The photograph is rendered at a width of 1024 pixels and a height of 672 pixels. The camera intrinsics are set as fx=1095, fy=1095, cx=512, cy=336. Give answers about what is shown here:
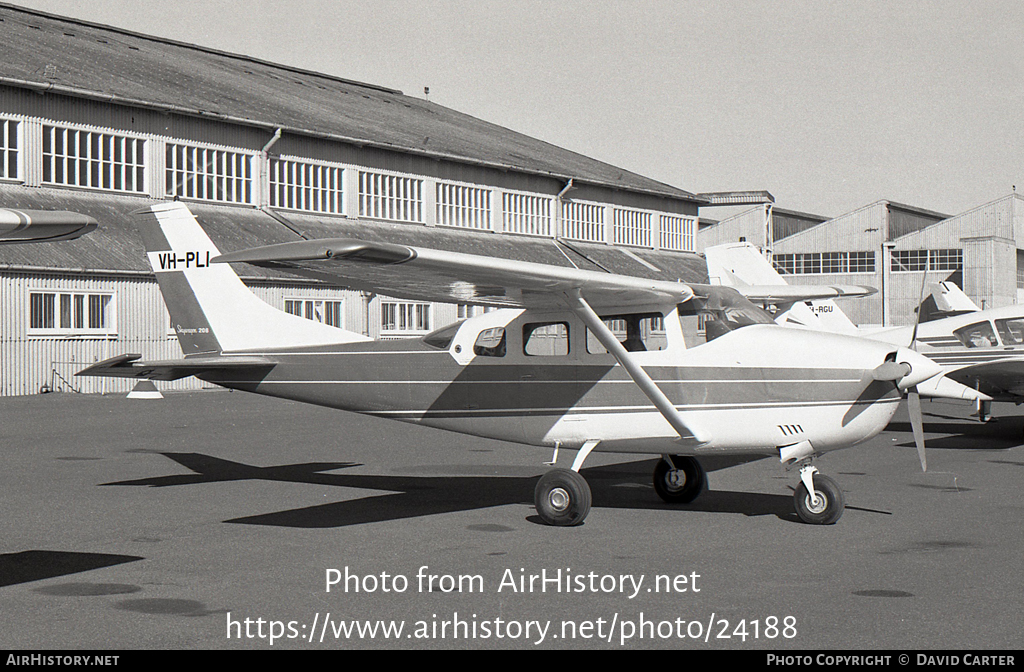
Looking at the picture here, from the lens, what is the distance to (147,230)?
1231cm

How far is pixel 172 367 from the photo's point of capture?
10.6 m

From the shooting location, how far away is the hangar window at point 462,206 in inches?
1676

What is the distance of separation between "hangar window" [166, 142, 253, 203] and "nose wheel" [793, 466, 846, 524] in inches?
1061

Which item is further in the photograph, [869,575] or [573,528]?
[573,528]

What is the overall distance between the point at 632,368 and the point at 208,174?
91.8 feet

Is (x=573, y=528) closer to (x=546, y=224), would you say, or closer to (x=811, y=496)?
(x=811, y=496)

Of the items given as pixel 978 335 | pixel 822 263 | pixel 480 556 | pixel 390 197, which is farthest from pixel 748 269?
pixel 822 263

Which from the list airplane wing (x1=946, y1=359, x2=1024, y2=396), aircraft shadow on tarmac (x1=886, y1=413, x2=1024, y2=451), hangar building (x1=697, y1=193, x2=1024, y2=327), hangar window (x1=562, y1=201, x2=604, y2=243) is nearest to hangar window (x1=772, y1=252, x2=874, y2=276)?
hangar building (x1=697, y1=193, x2=1024, y2=327)

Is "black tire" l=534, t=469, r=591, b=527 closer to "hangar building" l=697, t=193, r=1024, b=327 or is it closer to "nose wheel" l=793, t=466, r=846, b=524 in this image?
"nose wheel" l=793, t=466, r=846, b=524

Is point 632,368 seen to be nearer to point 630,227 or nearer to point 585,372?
point 585,372

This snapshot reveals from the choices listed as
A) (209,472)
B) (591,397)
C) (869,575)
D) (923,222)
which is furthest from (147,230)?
(923,222)

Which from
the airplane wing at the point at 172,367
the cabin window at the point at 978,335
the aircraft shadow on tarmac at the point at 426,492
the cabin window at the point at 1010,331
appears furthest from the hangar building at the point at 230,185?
the cabin window at the point at 1010,331

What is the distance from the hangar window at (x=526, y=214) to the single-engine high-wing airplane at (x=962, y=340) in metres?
24.1
